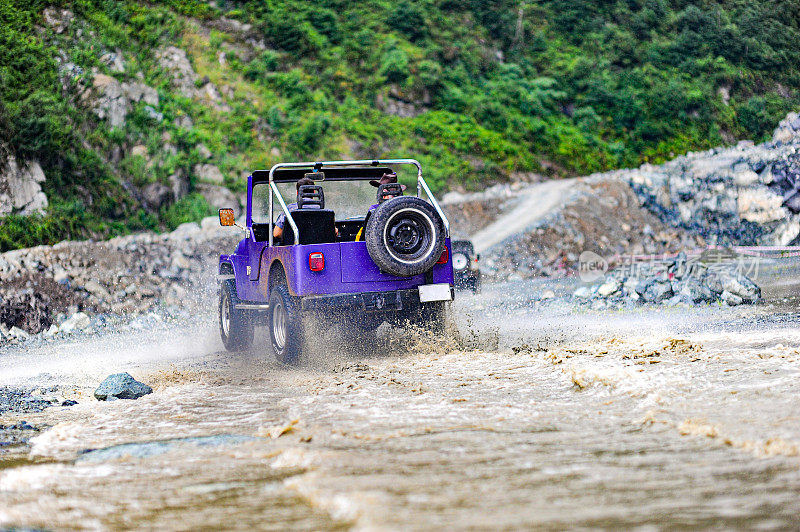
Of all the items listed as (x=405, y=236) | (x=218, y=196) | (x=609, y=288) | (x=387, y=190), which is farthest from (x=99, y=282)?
(x=218, y=196)

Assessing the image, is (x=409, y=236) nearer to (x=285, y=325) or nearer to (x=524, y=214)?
(x=285, y=325)

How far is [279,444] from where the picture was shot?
15.2 feet

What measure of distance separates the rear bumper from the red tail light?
29 centimetres

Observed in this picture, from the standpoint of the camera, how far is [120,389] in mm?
6777

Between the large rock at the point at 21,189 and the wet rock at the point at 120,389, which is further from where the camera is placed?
the large rock at the point at 21,189

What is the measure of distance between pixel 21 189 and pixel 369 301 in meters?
16.8

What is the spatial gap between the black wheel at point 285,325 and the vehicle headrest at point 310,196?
3.20 ft

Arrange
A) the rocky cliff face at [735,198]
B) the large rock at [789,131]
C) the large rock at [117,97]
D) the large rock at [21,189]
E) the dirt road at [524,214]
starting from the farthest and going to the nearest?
the large rock at [789,131]
the large rock at [117,97]
the rocky cliff face at [735,198]
the dirt road at [524,214]
the large rock at [21,189]

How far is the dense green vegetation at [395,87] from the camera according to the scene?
79.2ft

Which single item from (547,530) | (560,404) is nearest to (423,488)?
(547,530)

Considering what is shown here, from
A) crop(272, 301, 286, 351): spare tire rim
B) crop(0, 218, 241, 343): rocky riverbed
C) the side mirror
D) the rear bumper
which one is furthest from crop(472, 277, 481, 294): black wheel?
crop(0, 218, 241, 343): rocky riverbed

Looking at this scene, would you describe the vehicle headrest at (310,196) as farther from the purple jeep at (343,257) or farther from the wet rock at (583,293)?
the wet rock at (583,293)

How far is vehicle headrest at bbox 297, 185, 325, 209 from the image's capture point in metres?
8.44

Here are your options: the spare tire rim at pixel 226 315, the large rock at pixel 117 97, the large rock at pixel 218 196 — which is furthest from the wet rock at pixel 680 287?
the large rock at pixel 117 97
